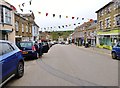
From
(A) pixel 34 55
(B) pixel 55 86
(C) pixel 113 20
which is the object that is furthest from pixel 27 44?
(C) pixel 113 20

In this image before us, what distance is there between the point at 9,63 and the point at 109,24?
1186 inches

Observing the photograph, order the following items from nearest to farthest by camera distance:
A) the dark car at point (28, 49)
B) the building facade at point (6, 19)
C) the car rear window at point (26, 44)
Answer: the dark car at point (28, 49) → the car rear window at point (26, 44) → the building facade at point (6, 19)

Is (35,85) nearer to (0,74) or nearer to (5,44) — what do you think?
(0,74)

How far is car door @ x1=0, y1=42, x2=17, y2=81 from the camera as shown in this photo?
251 inches

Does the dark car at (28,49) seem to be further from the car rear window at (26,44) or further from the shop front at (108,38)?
the shop front at (108,38)

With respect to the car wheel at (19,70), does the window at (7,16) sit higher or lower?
higher

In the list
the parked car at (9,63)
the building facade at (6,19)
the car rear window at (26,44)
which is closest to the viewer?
the parked car at (9,63)

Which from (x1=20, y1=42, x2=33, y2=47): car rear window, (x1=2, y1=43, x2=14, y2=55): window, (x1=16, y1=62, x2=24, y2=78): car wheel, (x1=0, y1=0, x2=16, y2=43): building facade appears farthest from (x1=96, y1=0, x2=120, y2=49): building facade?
(x1=2, y1=43, x2=14, y2=55): window

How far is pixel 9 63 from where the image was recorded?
22.6 feet

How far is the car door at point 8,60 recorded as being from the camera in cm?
638

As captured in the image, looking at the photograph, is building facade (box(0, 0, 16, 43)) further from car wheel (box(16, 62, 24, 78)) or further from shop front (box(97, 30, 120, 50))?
shop front (box(97, 30, 120, 50))

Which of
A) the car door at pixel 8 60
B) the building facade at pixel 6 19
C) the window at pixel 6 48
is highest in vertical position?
the building facade at pixel 6 19

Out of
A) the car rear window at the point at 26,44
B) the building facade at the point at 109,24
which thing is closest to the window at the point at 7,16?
the car rear window at the point at 26,44

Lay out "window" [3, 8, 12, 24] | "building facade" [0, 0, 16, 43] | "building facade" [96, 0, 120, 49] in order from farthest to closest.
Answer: "building facade" [96, 0, 120, 49], "window" [3, 8, 12, 24], "building facade" [0, 0, 16, 43]
